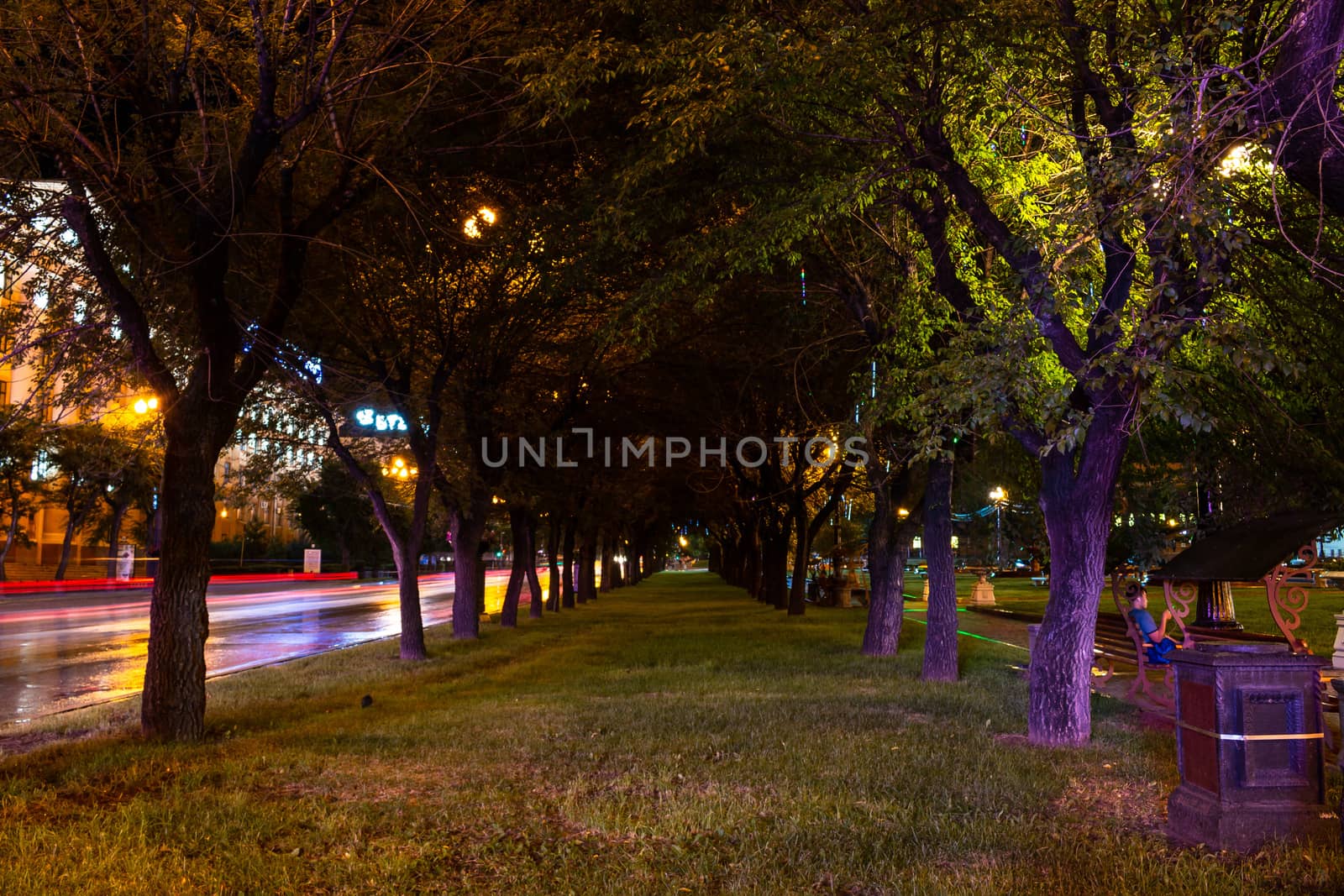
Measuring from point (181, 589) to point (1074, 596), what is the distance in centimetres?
864

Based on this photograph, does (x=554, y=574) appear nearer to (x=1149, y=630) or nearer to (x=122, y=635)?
(x=122, y=635)

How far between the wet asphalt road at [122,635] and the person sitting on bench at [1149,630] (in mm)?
13102

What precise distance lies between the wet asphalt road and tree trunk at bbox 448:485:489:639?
8.63 ft

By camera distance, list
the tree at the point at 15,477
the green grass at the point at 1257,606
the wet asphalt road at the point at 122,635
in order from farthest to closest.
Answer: the tree at the point at 15,477
the green grass at the point at 1257,606
the wet asphalt road at the point at 122,635

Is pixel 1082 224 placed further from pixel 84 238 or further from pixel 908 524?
pixel 908 524

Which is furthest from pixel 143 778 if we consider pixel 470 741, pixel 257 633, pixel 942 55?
pixel 257 633

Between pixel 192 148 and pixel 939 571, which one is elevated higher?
pixel 192 148

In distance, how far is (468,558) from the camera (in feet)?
71.9

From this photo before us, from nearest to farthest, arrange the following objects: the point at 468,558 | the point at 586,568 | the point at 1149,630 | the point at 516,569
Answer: the point at 1149,630 < the point at 468,558 < the point at 516,569 < the point at 586,568

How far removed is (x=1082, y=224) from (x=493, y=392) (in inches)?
572

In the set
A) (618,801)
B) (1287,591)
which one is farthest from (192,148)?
(1287,591)

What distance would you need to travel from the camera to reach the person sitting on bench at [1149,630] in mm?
10859

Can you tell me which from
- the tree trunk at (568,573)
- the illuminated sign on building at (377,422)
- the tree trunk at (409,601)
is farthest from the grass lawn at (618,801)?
the tree trunk at (568,573)

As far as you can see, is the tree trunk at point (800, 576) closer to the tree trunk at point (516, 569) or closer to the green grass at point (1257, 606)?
the tree trunk at point (516, 569)
